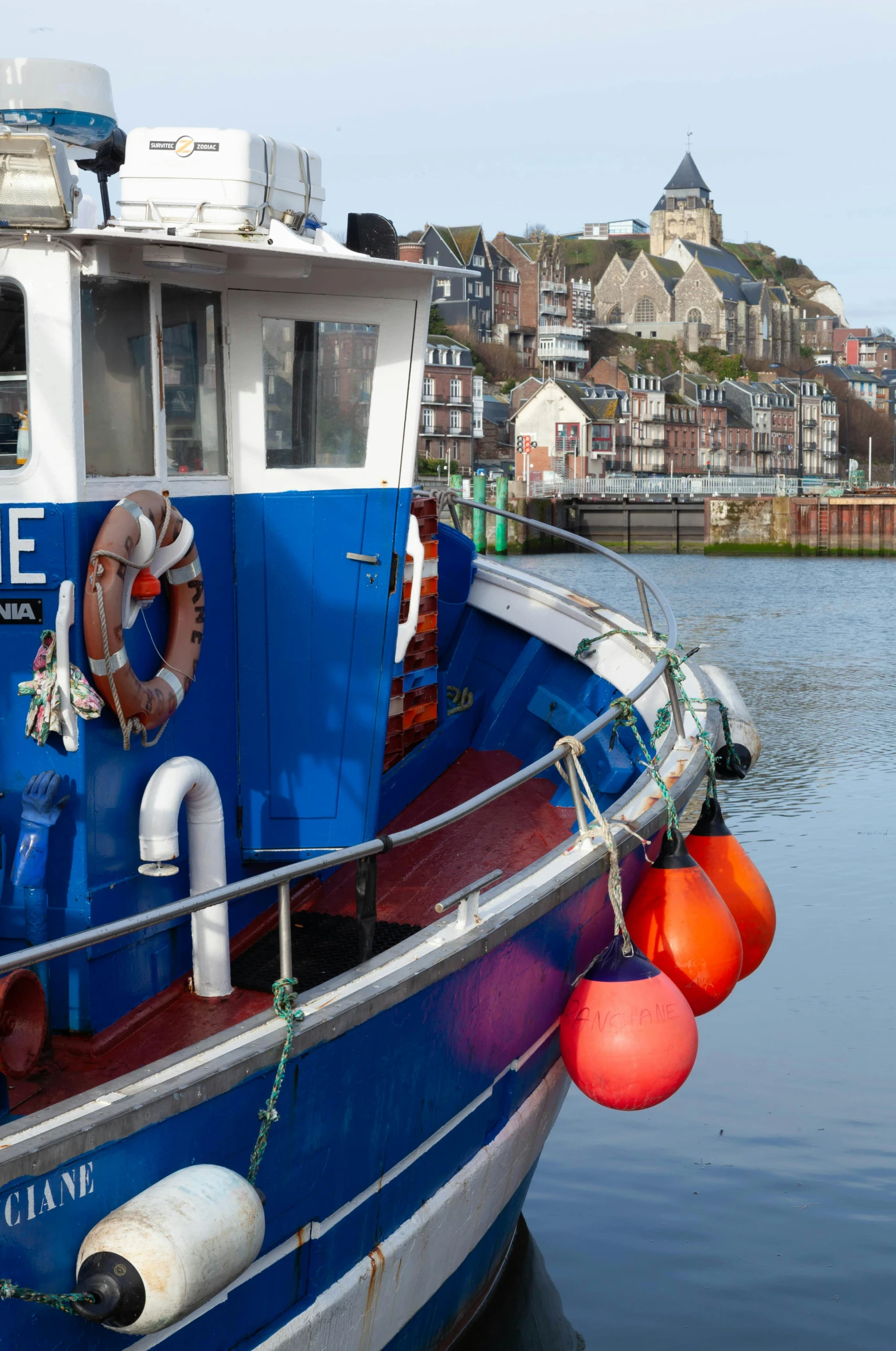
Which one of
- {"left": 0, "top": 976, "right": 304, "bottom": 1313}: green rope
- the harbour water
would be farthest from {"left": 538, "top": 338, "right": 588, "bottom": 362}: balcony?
{"left": 0, "top": 976, "right": 304, "bottom": 1313}: green rope

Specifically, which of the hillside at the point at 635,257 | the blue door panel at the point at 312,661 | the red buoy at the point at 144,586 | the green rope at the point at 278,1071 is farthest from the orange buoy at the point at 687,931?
the hillside at the point at 635,257

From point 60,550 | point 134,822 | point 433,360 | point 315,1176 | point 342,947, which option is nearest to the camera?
point 315,1176

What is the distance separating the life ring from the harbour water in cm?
318

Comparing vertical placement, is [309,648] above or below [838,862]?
above

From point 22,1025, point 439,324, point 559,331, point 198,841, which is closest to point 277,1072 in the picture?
point 22,1025

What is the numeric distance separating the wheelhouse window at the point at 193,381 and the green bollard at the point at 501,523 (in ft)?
146

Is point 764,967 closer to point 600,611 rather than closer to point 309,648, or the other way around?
point 600,611

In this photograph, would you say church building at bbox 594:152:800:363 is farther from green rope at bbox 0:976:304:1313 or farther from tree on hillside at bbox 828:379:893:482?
green rope at bbox 0:976:304:1313

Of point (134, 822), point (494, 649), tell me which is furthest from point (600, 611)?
point (134, 822)

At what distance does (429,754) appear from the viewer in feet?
25.3

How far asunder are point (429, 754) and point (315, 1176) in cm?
423

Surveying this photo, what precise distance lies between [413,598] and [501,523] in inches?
2024

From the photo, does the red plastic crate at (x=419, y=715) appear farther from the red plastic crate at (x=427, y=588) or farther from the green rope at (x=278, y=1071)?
the green rope at (x=278, y=1071)

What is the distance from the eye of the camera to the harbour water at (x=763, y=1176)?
19.7ft
